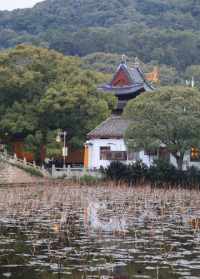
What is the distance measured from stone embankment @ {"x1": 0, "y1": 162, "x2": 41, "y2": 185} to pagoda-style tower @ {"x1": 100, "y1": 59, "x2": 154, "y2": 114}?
37.3 feet

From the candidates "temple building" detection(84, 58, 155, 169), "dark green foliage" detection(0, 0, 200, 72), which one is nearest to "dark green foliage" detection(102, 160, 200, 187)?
"temple building" detection(84, 58, 155, 169)

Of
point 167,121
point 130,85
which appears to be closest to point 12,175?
point 167,121

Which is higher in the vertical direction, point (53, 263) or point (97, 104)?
point (97, 104)

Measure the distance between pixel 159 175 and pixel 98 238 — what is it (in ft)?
83.6

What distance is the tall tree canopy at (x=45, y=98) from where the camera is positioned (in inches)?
2063

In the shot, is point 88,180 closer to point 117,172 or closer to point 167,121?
point 117,172

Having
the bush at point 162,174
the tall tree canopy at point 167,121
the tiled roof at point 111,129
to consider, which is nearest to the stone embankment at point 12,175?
the tiled roof at point 111,129

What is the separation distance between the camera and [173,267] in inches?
538

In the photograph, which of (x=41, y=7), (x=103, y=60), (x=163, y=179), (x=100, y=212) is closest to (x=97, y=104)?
(x=163, y=179)

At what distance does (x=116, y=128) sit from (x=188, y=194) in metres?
17.7

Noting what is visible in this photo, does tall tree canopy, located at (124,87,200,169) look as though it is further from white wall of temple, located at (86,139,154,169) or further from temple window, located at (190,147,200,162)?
white wall of temple, located at (86,139,154,169)

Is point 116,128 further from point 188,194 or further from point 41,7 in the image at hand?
point 41,7

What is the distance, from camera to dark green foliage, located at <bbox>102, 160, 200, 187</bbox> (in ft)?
139

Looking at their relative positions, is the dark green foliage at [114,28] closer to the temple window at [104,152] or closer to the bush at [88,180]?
the temple window at [104,152]
